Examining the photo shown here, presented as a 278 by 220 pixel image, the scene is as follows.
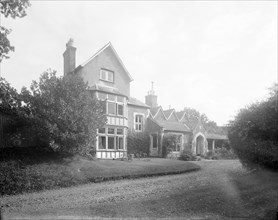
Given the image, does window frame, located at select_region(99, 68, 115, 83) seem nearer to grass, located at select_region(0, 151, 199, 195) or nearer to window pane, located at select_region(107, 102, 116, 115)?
window pane, located at select_region(107, 102, 116, 115)

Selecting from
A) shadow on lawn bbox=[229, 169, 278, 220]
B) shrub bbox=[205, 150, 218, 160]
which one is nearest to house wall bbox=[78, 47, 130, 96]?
shrub bbox=[205, 150, 218, 160]

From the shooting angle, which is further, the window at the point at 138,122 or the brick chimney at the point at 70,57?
the window at the point at 138,122

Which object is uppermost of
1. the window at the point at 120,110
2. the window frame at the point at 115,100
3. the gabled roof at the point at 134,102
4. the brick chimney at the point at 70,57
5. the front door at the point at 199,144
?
the brick chimney at the point at 70,57

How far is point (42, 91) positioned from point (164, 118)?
23.1m

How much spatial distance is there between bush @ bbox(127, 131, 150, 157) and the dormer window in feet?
20.8

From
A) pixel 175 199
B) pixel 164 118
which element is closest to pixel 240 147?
pixel 175 199

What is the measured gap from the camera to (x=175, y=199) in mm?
9516

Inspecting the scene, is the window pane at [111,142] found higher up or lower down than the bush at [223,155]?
higher up

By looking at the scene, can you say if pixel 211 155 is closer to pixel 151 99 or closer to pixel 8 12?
pixel 151 99

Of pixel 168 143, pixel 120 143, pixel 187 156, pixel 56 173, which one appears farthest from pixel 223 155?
pixel 56 173

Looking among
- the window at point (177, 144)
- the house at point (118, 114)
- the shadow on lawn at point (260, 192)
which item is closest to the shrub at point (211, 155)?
the house at point (118, 114)

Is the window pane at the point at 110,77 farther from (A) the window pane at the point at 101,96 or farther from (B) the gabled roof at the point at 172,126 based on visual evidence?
(B) the gabled roof at the point at 172,126

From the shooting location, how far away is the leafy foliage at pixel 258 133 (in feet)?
44.4

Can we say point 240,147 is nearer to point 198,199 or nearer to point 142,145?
point 198,199
